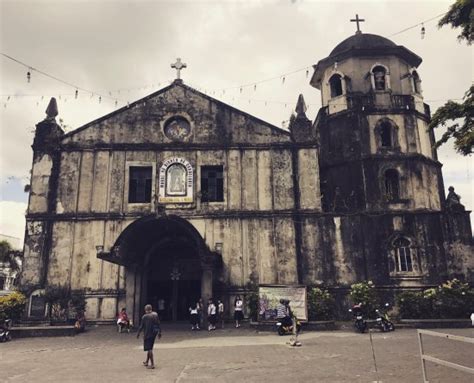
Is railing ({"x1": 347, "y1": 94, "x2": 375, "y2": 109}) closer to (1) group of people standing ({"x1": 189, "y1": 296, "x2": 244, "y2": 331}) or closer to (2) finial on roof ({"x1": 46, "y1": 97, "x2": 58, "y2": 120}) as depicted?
(1) group of people standing ({"x1": 189, "y1": 296, "x2": 244, "y2": 331})

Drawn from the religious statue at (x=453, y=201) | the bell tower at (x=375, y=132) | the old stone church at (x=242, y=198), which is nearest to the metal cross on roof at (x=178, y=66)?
the old stone church at (x=242, y=198)

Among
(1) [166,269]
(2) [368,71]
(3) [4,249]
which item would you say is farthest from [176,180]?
(3) [4,249]

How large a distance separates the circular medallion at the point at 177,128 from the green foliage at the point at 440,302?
1316 centimetres

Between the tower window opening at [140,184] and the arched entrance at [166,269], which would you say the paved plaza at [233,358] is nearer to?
the arched entrance at [166,269]

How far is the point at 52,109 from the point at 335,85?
1583cm

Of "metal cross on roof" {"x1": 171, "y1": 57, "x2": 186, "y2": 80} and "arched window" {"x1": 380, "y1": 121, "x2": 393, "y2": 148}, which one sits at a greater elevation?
"metal cross on roof" {"x1": 171, "y1": 57, "x2": 186, "y2": 80}

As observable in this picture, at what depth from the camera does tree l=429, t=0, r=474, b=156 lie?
1132 cm

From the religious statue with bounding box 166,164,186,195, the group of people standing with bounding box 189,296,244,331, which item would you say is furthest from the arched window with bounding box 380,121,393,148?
the group of people standing with bounding box 189,296,244,331

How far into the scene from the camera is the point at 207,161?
2186 centimetres

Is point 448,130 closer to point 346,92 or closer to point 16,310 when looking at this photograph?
point 346,92

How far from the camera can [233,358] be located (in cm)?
1124

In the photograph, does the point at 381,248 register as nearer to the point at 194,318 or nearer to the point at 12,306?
the point at 194,318

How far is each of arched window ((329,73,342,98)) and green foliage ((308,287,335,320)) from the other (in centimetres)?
1162

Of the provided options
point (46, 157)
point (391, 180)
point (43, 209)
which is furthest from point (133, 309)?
point (391, 180)
